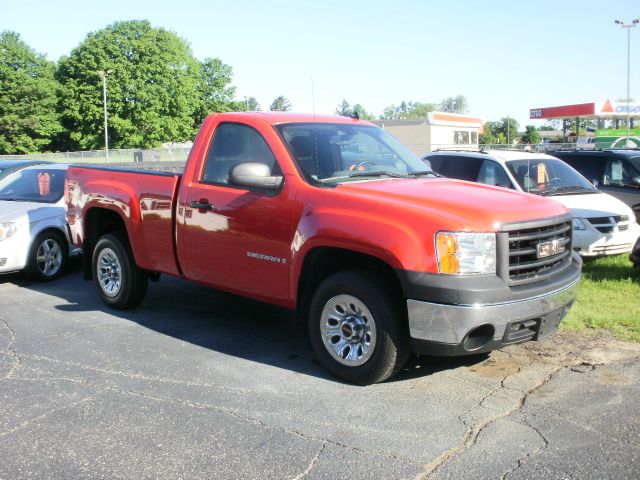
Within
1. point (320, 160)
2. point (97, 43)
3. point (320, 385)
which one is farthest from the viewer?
point (97, 43)

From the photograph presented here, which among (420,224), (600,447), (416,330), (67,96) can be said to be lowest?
(600,447)

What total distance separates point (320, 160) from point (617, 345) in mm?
3056

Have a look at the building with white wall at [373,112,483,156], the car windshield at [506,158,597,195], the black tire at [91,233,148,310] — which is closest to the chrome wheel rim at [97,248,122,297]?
the black tire at [91,233,148,310]

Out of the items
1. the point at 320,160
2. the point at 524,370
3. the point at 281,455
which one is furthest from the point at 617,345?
the point at 281,455

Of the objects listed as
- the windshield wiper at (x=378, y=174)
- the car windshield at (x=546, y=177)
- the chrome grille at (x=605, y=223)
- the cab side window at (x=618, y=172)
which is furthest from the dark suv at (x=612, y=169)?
the windshield wiper at (x=378, y=174)

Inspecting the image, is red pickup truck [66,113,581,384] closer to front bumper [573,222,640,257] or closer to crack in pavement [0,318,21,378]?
crack in pavement [0,318,21,378]

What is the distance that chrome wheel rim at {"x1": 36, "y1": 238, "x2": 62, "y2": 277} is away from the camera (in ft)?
28.6

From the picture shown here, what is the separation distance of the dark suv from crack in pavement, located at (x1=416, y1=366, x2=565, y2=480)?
7.40m

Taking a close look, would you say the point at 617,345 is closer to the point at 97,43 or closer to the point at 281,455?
the point at 281,455

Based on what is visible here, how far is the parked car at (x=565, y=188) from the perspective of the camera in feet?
30.0

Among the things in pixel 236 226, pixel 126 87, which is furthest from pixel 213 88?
pixel 236 226

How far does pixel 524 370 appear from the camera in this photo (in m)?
5.15

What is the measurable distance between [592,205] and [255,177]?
623cm

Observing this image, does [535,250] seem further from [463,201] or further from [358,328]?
[358,328]
